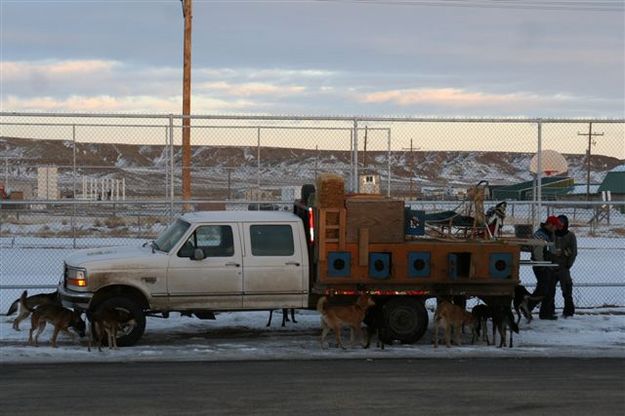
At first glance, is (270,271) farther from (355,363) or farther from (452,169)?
(452,169)

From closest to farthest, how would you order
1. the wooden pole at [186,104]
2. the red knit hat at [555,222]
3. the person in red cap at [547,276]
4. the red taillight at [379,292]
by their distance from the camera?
the red taillight at [379,292]
the person in red cap at [547,276]
the red knit hat at [555,222]
the wooden pole at [186,104]

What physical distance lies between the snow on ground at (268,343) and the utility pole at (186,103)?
12.1 feet

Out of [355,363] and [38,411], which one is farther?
[355,363]

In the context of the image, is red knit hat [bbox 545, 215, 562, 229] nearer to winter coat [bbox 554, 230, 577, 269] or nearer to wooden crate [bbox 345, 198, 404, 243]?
winter coat [bbox 554, 230, 577, 269]

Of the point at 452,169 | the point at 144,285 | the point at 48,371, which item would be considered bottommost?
the point at 48,371

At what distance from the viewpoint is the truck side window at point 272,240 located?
462 inches

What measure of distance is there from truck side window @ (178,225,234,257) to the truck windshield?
0.19 meters

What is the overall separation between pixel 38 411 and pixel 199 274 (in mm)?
3869

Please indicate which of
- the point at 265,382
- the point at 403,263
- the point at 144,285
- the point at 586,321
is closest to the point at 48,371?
the point at 144,285

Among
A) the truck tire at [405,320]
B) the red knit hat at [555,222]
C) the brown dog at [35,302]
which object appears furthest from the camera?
the red knit hat at [555,222]

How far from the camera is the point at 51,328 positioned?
1286cm

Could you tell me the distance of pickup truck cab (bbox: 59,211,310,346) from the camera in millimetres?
11344

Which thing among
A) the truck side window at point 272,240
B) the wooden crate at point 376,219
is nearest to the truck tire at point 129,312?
the truck side window at point 272,240

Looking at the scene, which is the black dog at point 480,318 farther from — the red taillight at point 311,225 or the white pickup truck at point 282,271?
the red taillight at point 311,225
